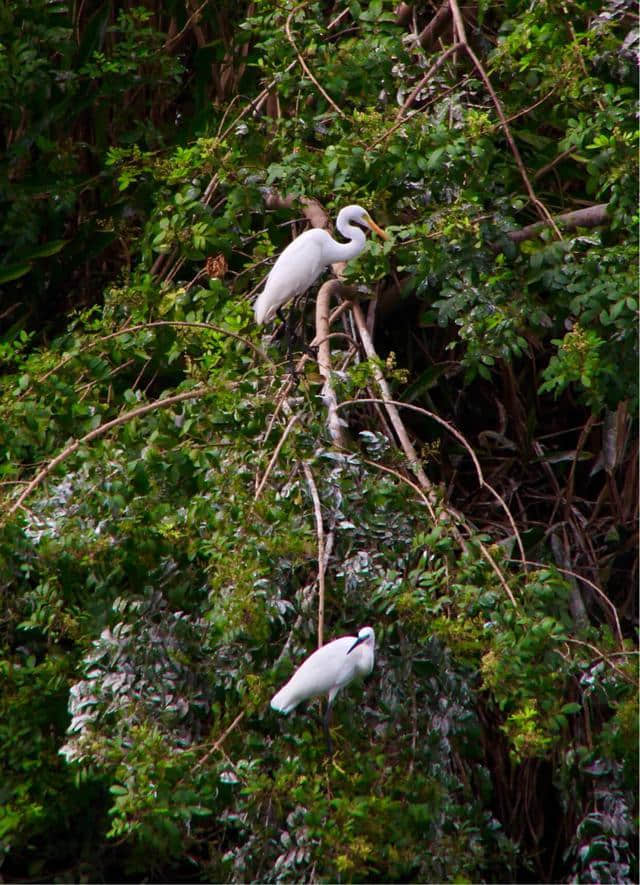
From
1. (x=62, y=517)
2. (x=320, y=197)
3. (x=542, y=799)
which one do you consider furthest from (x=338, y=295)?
(x=542, y=799)

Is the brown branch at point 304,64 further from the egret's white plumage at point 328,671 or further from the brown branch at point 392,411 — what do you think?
the egret's white plumage at point 328,671

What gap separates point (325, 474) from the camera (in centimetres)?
247

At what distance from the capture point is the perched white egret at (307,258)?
2.86 m

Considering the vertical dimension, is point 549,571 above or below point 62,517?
below

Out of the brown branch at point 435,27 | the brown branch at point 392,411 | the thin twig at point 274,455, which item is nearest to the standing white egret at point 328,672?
the thin twig at point 274,455

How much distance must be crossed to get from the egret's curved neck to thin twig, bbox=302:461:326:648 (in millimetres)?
643

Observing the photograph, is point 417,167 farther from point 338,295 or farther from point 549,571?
point 549,571

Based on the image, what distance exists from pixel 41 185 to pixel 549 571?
206 cm

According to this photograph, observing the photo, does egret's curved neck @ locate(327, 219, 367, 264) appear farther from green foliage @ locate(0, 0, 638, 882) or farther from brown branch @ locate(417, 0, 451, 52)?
brown branch @ locate(417, 0, 451, 52)

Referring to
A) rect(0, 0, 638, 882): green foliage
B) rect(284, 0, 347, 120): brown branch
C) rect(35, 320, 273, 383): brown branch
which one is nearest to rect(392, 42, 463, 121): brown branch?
rect(0, 0, 638, 882): green foliage

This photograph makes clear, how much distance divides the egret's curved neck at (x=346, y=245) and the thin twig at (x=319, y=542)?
643mm

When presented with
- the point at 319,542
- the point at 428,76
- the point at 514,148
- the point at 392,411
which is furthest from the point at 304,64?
the point at 319,542

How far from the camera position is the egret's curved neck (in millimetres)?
2916

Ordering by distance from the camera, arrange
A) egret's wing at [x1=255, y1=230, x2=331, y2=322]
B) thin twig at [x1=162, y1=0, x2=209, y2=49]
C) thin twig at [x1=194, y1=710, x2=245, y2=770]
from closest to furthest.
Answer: thin twig at [x1=194, y1=710, x2=245, y2=770]
egret's wing at [x1=255, y1=230, x2=331, y2=322]
thin twig at [x1=162, y1=0, x2=209, y2=49]
